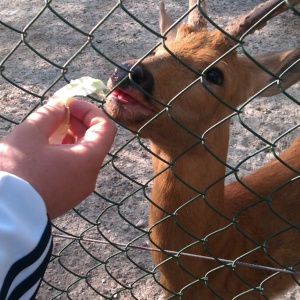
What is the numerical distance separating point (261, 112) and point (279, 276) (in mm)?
2351

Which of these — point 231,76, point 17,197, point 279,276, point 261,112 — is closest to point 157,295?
point 279,276

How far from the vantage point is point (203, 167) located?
2.96 meters

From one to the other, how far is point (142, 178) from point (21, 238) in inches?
135

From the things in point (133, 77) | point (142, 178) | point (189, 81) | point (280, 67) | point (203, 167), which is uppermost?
point (133, 77)

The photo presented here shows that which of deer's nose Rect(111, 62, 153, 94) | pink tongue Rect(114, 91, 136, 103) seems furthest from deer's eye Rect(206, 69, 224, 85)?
pink tongue Rect(114, 91, 136, 103)

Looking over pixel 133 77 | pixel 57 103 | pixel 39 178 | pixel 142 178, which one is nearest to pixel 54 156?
pixel 39 178

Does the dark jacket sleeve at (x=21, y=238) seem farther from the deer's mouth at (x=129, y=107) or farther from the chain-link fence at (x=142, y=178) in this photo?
the deer's mouth at (x=129, y=107)

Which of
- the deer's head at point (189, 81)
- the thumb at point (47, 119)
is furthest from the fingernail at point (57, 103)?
the deer's head at point (189, 81)

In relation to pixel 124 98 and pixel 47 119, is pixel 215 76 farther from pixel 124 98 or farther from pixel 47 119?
pixel 47 119

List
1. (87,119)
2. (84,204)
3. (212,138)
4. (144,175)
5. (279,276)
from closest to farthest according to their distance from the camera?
(87,119) → (212,138) → (279,276) → (84,204) → (144,175)

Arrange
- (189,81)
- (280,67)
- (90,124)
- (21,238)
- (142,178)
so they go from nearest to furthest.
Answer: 1. (21,238)
2. (90,124)
3. (189,81)
4. (280,67)
5. (142,178)

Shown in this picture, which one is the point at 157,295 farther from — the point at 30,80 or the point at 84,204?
the point at 30,80

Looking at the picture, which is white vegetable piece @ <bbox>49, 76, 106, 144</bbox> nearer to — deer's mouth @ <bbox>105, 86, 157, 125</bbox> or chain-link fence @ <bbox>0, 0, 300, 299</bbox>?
chain-link fence @ <bbox>0, 0, 300, 299</bbox>

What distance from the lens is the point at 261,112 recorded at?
552 centimetres
